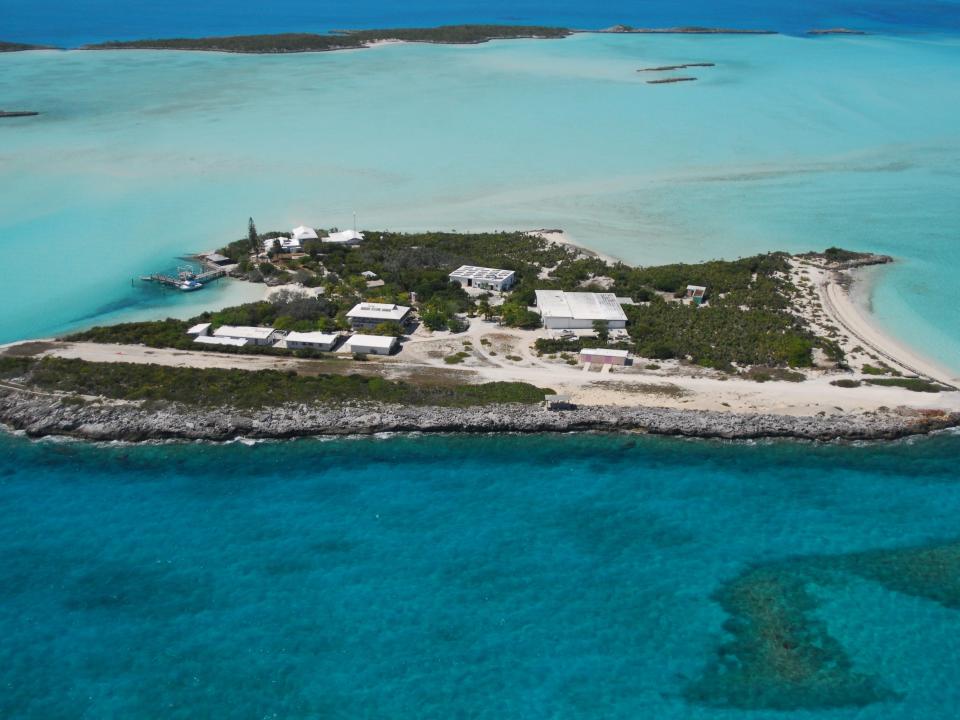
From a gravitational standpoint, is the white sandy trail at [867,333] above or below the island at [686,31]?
below

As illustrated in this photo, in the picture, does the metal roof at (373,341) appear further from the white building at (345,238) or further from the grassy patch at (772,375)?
the grassy patch at (772,375)

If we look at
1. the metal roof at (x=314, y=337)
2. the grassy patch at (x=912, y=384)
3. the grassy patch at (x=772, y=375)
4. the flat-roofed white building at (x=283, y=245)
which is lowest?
the grassy patch at (x=912, y=384)

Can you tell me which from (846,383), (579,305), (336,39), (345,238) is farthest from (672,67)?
(846,383)

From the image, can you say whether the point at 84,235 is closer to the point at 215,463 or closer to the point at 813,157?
the point at 215,463

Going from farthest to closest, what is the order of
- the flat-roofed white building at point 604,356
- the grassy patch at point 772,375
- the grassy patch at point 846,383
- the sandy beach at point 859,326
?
the sandy beach at point 859,326 < the flat-roofed white building at point 604,356 < the grassy patch at point 772,375 < the grassy patch at point 846,383

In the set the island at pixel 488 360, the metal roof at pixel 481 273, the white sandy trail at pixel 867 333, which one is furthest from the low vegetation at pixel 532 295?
the white sandy trail at pixel 867 333

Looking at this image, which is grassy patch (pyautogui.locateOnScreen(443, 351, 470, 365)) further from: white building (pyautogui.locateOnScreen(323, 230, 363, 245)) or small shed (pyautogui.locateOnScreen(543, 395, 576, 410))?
white building (pyautogui.locateOnScreen(323, 230, 363, 245))
